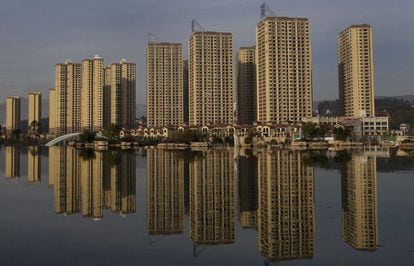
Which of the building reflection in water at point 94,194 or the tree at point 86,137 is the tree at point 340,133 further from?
the building reflection in water at point 94,194

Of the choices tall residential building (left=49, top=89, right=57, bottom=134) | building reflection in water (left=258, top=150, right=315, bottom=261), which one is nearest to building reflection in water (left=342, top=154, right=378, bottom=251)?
building reflection in water (left=258, top=150, right=315, bottom=261)

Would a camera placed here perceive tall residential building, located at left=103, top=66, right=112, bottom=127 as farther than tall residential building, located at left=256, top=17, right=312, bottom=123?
Yes

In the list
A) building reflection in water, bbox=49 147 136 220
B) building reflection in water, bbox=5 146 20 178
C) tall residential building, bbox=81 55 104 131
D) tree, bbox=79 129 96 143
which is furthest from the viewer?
tall residential building, bbox=81 55 104 131

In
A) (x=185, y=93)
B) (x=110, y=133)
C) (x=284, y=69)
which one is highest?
(x=284, y=69)

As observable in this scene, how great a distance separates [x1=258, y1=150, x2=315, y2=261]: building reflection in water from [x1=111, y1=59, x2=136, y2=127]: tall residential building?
8230 cm

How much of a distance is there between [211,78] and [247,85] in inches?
392

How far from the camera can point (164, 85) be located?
86.0 m

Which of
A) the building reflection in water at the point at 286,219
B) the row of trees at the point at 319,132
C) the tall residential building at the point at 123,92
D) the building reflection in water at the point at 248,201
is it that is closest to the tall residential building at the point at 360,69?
the row of trees at the point at 319,132

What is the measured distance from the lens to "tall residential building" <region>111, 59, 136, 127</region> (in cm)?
9519

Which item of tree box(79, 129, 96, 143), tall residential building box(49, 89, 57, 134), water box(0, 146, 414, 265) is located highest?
tall residential building box(49, 89, 57, 134)

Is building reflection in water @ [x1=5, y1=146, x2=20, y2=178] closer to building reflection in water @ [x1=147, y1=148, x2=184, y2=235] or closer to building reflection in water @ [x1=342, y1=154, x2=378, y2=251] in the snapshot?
building reflection in water @ [x1=147, y1=148, x2=184, y2=235]

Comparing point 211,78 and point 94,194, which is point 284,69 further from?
point 94,194

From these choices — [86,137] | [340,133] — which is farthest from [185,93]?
[340,133]

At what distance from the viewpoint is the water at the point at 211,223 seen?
266 inches
